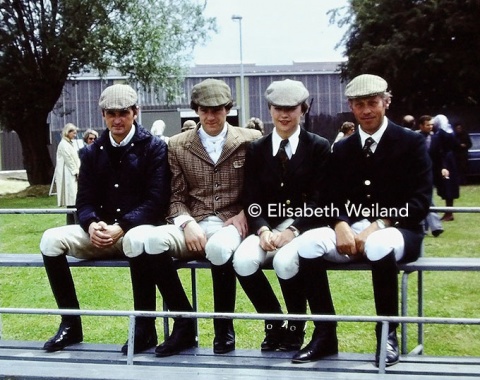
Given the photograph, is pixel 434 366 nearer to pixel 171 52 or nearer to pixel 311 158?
pixel 311 158

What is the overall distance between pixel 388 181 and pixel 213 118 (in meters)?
1.13

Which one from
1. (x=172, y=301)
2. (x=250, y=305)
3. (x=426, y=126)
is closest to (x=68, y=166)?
(x=426, y=126)

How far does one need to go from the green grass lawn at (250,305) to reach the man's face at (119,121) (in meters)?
1.92

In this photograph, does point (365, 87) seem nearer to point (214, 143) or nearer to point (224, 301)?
point (214, 143)

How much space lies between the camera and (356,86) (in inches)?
172

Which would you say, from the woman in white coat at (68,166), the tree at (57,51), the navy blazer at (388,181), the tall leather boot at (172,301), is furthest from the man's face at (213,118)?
the tree at (57,51)

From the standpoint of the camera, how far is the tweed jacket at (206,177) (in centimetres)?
474

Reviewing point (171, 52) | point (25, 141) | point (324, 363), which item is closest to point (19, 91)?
point (25, 141)

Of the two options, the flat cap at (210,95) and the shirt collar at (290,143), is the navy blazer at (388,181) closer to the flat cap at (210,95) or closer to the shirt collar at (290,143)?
the shirt collar at (290,143)

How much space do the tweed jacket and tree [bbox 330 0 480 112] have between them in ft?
83.2

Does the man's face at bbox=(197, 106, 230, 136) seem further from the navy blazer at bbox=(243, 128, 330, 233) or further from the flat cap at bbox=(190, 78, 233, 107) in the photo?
the navy blazer at bbox=(243, 128, 330, 233)

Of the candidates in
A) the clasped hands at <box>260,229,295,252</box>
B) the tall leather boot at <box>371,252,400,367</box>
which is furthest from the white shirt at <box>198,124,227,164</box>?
the tall leather boot at <box>371,252,400,367</box>

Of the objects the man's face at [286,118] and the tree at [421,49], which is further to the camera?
the tree at [421,49]

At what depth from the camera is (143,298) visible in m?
4.50
